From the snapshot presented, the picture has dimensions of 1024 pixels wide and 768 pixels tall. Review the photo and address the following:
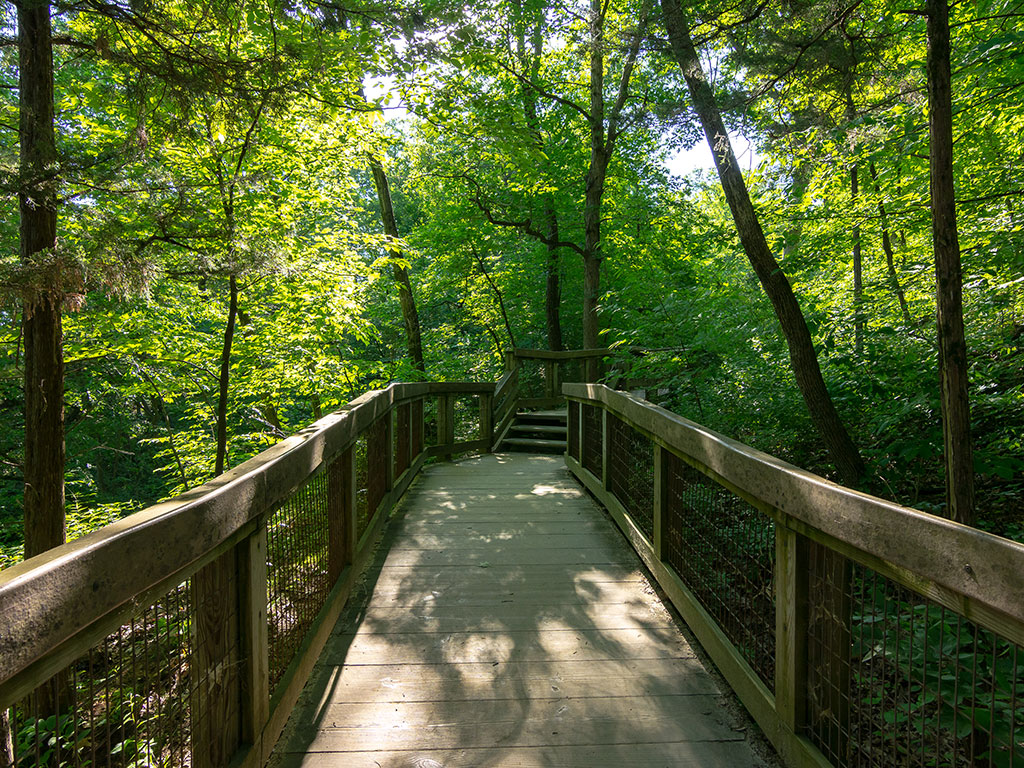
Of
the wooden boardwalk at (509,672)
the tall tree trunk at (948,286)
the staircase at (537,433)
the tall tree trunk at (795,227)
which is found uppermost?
the tall tree trunk at (795,227)

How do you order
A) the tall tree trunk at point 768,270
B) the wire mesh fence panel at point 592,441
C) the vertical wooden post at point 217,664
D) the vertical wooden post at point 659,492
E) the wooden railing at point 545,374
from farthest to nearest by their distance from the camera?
1. the wooden railing at point 545,374
2. the wire mesh fence panel at point 592,441
3. the tall tree trunk at point 768,270
4. the vertical wooden post at point 659,492
5. the vertical wooden post at point 217,664

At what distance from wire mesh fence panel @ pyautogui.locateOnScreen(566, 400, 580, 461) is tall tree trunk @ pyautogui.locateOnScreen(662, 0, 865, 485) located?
2695 millimetres

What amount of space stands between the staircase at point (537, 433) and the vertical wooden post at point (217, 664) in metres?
8.52

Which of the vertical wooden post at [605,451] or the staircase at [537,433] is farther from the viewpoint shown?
the staircase at [537,433]

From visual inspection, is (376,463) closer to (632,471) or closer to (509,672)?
(632,471)

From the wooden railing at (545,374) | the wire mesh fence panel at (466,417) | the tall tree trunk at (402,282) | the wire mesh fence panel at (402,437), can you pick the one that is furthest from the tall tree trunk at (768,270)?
the tall tree trunk at (402,282)

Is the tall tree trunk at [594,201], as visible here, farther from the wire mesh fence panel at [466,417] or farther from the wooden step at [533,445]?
the wooden step at [533,445]

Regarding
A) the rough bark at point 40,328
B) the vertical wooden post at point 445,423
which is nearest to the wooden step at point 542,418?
the vertical wooden post at point 445,423

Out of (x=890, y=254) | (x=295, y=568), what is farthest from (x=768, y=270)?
(x=890, y=254)

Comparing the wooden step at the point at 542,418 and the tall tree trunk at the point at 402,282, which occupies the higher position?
the tall tree trunk at the point at 402,282

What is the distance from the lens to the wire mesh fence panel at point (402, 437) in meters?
5.94

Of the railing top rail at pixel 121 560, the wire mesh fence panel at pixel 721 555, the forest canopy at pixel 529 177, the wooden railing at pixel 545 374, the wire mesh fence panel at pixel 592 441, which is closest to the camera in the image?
the railing top rail at pixel 121 560

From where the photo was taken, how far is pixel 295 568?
8.81ft

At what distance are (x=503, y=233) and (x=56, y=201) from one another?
40.0 ft
